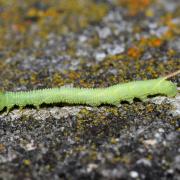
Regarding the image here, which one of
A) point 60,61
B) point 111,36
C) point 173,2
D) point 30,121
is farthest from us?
point 173,2

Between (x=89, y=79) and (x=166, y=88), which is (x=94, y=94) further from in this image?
(x=166, y=88)

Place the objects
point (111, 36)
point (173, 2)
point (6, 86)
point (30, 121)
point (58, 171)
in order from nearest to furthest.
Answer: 1. point (58, 171)
2. point (30, 121)
3. point (6, 86)
4. point (111, 36)
5. point (173, 2)

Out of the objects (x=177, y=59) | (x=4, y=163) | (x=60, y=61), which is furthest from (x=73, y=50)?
(x=4, y=163)

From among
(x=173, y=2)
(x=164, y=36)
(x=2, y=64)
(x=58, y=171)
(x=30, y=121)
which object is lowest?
(x=58, y=171)

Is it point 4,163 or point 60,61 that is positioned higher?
point 60,61

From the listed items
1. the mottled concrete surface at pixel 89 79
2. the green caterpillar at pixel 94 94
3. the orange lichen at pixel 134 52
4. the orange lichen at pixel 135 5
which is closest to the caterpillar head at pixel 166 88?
the green caterpillar at pixel 94 94

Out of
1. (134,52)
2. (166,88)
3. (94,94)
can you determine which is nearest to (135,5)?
(134,52)

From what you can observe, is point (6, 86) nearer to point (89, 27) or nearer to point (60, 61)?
point (60, 61)
